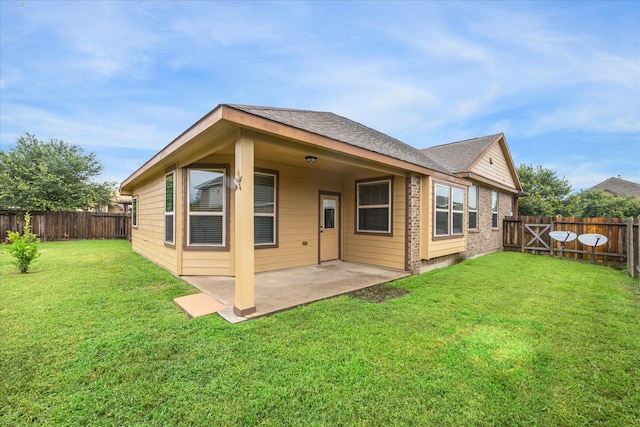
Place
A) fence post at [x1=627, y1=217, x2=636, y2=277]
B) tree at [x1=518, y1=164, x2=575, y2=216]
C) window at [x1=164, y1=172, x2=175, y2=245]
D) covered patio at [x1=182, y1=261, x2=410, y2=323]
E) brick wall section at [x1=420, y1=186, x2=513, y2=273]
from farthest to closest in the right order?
tree at [x1=518, y1=164, x2=575, y2=216]
brick wall section at [x1=420, y1=186, x2=513, y2=273]
fence post at [x1=627, y1=217, x2=636, y2=277]
window at [x1=164, y1=172, x2=175, y2=245]
covered patio at [x1=182, y1=261, x2=410, y2=323]

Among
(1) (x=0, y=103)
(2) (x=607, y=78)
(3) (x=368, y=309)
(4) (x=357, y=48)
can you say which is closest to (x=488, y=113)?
(2) (x=607, y=78)

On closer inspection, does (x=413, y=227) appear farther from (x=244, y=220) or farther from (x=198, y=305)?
(x=198, y=305)

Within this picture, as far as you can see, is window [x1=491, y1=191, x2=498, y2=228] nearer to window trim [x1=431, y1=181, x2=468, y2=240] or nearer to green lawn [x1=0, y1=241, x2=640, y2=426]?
window trim [x1=431, y1=181, x2=468, y2=240]

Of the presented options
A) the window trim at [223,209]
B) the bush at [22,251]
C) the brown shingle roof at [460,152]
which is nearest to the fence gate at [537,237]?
the brown shingle roof at [460,152]

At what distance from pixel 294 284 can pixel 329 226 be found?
2.84 m

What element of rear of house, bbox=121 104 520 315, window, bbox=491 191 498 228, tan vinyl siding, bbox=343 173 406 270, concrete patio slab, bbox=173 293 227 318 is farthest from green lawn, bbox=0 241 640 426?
window, bbox=491 191 498 228

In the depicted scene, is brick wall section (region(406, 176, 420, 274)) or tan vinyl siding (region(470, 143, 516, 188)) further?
tan vinyl siding (region(470, 143, 516, 188))

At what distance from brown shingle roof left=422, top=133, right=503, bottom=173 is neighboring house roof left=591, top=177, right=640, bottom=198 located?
1168 inches

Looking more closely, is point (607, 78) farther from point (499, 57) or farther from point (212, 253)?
point (212, 253)

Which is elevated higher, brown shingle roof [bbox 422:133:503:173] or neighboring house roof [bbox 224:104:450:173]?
brown shingle roof [bbox 422:133:503:173]

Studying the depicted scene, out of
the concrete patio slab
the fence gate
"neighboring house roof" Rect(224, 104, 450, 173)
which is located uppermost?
"neighboring house roof" Rect(224, 104, 450, 173)

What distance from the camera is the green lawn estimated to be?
1.91 m

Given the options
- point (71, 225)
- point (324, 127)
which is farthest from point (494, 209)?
point (71, 225)

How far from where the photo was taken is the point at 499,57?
389 inches
